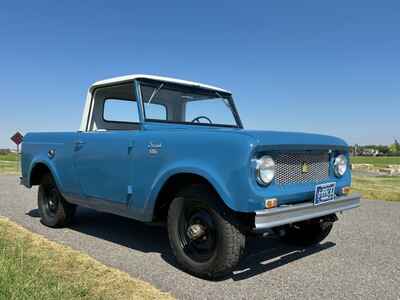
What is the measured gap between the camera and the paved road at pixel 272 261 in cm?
349

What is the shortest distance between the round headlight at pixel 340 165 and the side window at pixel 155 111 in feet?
6.72

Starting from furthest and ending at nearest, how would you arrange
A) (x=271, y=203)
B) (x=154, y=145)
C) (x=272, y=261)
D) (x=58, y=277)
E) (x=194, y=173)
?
(x=272, y=261)
(x=154, y=145)
(x=194, y=173)
(x=58, y=277)
(x=271, y=203)

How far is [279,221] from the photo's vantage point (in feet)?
11.2

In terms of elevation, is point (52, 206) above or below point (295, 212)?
below

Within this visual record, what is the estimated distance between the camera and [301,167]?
3.92 meters

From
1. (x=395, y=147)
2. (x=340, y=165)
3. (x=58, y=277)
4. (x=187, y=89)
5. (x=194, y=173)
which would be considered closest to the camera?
(x=58, y=277)

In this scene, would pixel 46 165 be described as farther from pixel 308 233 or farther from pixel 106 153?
pixel 308 233

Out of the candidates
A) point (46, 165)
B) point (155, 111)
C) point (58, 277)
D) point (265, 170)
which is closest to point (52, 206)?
point (46, 165)

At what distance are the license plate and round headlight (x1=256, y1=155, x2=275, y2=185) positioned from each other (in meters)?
0.62

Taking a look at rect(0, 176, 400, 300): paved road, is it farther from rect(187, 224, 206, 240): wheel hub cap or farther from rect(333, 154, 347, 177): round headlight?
rect(333, 154, 347, 177): round headlight

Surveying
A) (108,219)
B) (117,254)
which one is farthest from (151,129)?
(108,219)

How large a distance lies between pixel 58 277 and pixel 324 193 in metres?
2.51

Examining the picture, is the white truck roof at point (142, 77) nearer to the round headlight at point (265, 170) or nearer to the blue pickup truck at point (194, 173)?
the blue pickup truck at point (194, 173)

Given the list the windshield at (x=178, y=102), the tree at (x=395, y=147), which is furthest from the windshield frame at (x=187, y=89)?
the tree at (x=395, y=147)
